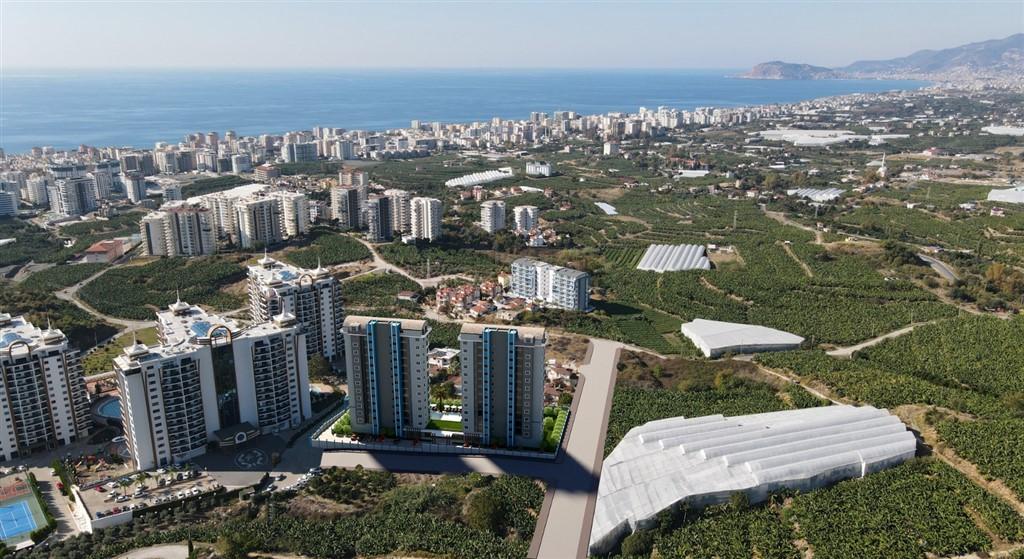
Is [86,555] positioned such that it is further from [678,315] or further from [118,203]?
[118,203]

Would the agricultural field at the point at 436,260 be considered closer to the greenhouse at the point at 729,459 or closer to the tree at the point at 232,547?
the greenhouse at the point at 729,459

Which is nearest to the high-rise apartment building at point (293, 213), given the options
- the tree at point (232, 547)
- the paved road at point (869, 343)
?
the tree at point (232, 547)

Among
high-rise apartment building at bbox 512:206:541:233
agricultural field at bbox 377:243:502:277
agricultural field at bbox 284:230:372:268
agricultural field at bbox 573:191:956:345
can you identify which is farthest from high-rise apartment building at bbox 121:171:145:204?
agricultural field at bbox 573:191:956:345

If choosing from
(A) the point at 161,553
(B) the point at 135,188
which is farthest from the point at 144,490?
(B) the point at 135,188

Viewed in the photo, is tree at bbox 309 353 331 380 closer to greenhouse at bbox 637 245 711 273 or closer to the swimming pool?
the swimming pool

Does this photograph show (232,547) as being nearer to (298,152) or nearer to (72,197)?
(72,197)

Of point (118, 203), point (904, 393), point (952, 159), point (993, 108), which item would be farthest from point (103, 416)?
point (993, 108)
